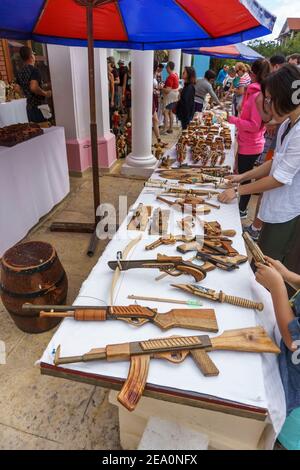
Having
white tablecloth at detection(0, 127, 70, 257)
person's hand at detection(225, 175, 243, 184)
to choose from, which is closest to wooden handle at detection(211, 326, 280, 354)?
person's hand at detection(225, 175, 243, 184)

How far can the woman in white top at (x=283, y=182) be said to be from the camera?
67.3 inches

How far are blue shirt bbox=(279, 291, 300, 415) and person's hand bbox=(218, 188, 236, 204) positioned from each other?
4.36 ft

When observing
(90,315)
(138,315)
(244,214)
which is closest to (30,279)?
(90,315)

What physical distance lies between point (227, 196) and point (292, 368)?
150 cm

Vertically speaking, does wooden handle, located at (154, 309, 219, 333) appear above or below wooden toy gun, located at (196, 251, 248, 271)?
above

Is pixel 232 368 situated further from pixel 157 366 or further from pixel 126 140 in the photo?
pixel 126 140

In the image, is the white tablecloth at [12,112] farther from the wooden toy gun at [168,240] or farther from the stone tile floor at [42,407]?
the wooden toy gun at [168,240]

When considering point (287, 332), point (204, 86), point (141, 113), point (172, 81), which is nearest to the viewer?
point (287, 332)

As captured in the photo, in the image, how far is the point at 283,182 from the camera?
6.10 ft

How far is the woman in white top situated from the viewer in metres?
1.71

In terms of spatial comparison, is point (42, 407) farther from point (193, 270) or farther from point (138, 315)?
point (193, 270)

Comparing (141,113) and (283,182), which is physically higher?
(283,182)

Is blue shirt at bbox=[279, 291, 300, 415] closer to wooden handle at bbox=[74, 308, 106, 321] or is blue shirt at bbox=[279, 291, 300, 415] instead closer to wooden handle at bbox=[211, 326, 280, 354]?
wooden handle at bbox=[211, 326, 280, 354]

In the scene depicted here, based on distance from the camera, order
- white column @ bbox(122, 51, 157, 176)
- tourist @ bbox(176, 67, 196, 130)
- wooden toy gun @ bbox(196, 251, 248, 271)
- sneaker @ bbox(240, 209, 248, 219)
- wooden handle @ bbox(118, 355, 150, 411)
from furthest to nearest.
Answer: tourist @ bbox(176, 67, 196, 130)
white column @ bbox(122, 51, 157, 176)
sneaker @ bbox(240, 209, 248, 219)
wooden toy gun @ bbox(196, 251, 248, 271)
wooden handle @ bbox(118, 355, 150, 411)
